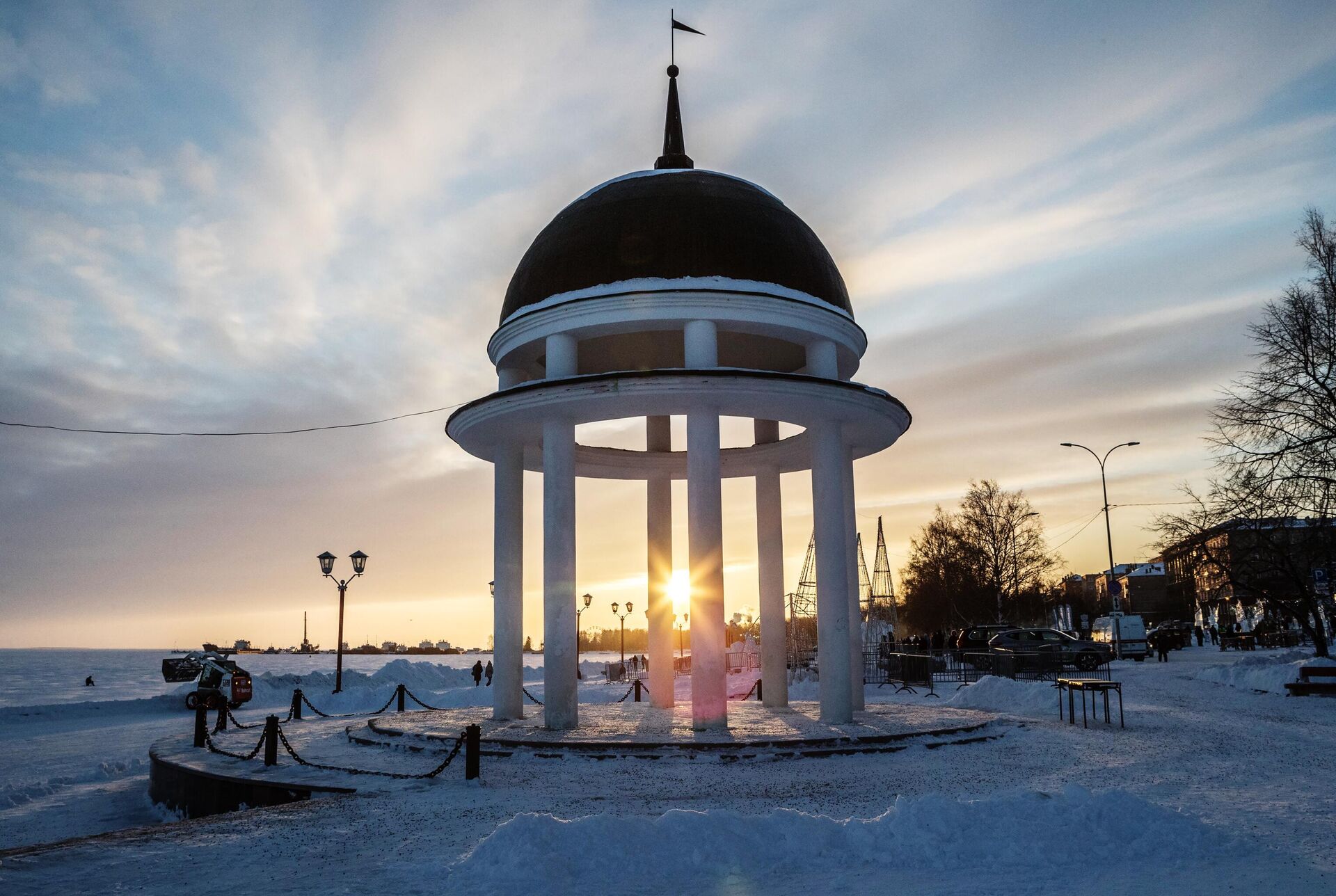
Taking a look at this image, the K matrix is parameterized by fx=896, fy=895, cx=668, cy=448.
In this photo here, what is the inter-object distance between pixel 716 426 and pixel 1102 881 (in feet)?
38.3

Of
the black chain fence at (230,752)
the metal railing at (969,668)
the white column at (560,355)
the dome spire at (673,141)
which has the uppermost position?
the dome spire at (673,141)

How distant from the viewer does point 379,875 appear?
816 cm

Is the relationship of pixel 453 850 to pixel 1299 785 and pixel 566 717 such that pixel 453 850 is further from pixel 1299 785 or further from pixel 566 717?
pixel 1299 785

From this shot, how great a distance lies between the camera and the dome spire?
79.2ft

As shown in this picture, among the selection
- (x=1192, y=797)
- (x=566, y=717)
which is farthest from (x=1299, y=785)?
(x=566, y=717)

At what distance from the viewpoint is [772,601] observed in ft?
77.2

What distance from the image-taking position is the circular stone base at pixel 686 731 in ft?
51.0

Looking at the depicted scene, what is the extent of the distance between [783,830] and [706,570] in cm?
873

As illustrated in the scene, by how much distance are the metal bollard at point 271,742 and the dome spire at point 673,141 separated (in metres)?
16.4

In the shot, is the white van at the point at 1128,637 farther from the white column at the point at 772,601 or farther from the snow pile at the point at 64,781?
the snow pile at the point at 64,781

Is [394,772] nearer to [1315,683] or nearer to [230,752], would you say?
[230,752]

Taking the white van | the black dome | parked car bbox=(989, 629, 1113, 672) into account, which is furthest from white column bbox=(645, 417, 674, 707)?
the white van

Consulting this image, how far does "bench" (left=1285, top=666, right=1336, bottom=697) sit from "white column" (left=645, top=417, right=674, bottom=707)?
727 inches

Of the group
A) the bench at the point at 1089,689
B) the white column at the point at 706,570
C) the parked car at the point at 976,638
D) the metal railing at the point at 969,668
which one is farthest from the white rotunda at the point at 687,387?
the parked car at the point at 976,638
